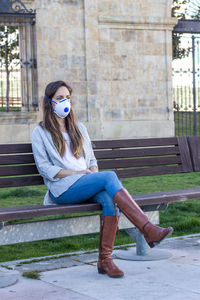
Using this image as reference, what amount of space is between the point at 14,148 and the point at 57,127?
417 mm

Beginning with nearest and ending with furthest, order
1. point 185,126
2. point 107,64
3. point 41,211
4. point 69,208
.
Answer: point 41,211 → point 69,208 → point 107,64 → point 185,126

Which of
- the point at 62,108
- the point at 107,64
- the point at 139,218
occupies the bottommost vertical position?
the point at 139,218

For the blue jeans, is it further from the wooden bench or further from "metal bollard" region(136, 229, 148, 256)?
"metal bollard" region(136, 229, 148, 256)

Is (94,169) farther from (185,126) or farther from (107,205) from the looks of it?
(185,126)

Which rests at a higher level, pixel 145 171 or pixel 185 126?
pixel 145 171

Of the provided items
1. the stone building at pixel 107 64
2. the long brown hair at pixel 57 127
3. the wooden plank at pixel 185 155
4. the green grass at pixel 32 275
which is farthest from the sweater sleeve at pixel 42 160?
the stone building at pixel 107 64

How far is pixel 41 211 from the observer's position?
3869 mm

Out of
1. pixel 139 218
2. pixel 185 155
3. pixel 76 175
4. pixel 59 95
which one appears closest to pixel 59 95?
pixel 59 95

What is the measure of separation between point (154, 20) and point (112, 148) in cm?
1093

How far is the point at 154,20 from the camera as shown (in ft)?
51.1

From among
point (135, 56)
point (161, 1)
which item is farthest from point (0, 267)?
point (161, 1)

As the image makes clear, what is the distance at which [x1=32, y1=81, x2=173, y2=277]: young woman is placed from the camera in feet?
13.0

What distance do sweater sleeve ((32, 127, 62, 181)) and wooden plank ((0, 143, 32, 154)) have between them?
0.29 metres

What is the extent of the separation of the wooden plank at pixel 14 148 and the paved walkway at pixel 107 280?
0.87m
